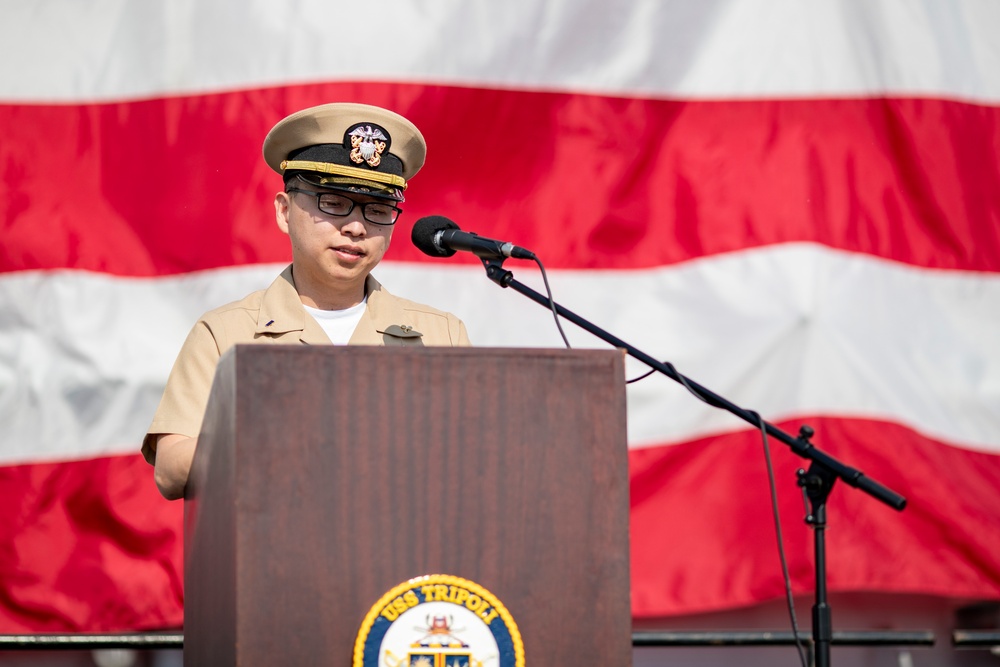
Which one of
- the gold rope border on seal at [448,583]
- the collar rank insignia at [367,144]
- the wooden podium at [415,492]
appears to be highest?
the collar rank insignia at [367,144]

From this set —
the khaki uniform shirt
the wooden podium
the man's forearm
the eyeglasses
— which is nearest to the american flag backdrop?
the khaki uniform shirt

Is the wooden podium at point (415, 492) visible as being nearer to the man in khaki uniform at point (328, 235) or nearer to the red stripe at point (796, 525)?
the man in khaki uniform at point (328, 235)

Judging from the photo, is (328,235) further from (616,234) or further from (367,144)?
(616,234)

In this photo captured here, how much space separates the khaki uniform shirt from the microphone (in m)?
0.23

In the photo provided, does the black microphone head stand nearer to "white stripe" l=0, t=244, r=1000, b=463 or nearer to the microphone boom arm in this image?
the microphone boom arm

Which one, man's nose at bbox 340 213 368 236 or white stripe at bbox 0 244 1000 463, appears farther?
white stripe at bbox 0 244 1000 463

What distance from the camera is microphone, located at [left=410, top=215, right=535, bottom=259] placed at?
1.54m

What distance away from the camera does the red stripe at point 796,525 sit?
2.45 m

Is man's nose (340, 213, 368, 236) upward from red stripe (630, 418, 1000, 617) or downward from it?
upward

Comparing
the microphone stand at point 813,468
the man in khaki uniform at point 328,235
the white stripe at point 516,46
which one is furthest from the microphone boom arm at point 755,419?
the white stripe at point 516,46

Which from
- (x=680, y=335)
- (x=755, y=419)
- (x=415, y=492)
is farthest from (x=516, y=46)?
(x=415, y=492)

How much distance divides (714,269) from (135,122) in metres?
1.29

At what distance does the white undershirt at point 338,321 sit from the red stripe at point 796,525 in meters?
0.87

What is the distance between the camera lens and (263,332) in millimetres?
1728
